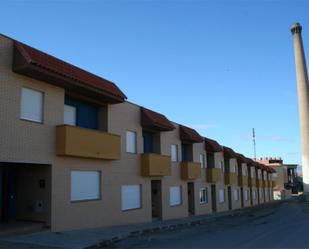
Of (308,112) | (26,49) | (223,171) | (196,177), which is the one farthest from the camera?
(308,112)

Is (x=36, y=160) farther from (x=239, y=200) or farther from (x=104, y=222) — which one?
(x=239, y=200)

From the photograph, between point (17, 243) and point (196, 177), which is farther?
point (196, 177)

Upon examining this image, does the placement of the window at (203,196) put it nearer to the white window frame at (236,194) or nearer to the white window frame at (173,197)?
the white window frame at (173,197)

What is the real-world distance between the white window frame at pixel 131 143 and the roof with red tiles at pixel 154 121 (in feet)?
3.94

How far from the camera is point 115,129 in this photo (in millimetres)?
24172

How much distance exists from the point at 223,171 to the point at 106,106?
2734cm

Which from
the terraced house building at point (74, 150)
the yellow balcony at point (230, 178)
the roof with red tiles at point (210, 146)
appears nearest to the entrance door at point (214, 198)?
the roof with red tiles at point (210, 146)

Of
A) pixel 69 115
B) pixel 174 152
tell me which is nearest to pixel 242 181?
pixel 174 152

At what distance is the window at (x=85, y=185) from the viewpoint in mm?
20078

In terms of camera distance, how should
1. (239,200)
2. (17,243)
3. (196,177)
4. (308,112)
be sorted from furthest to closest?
(308,112) < (239,200) < (196,177) < (17,243)

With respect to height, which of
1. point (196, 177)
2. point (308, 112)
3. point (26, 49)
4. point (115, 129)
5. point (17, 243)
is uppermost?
point (308, 112)

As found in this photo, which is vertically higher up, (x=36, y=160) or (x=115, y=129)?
(x=115, y=129)

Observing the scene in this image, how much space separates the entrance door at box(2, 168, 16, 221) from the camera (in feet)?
61.5

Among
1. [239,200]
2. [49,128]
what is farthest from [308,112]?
[49,128]
